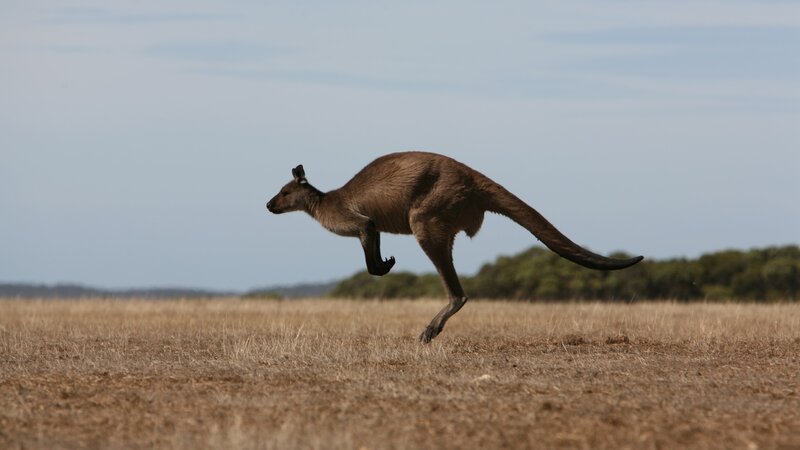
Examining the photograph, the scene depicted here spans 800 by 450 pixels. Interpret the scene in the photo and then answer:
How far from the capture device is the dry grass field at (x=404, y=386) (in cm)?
773

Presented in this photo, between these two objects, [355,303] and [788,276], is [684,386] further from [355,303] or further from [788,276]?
[788,276]

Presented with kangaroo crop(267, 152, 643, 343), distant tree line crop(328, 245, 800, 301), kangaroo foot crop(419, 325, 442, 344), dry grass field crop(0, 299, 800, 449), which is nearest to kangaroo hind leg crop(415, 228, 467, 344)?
kangaroo crop(267, 152, 643, 343)

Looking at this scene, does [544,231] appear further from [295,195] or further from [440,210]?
[295,195]

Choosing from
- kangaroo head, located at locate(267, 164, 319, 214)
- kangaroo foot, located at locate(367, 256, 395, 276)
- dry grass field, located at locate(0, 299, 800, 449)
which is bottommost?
dry grass field, located at locate(0, 299, 800, 449)

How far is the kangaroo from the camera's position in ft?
45.7

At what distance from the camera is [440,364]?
1131cm

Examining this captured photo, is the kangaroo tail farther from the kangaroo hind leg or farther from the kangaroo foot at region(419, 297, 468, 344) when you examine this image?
the kangaroo foot at region(419, 297, 468, 344)

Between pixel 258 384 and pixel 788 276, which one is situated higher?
pixel 788 276

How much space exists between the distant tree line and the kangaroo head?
17.8m

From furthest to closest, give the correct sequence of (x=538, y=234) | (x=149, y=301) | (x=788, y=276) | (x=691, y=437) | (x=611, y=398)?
1. (x=788, y=276)
2. (x=149, y=301)
3. (x=538, y=234)
4. (x=611, y=398)
5. (x=691, y=437)

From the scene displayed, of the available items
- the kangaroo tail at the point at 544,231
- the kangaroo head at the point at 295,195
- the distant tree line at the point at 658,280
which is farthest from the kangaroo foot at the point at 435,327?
the distant tree line at the point at 658,280

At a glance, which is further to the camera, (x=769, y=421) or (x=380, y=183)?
(x=380, y=183)

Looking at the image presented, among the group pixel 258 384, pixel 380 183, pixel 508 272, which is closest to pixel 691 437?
pixel 258 384

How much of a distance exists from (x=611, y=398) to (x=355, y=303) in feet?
55.4
